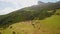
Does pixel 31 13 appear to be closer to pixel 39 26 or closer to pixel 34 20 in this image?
pixel 34 20

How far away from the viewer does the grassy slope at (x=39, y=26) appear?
5.32 meters

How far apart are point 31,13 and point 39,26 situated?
578 mm

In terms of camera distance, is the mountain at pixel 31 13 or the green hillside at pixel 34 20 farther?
the mountain at pixel 31 13

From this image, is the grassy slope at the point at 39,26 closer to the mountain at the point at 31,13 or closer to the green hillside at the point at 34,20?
the green hillside at the point at 34,20

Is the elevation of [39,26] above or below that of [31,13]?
below

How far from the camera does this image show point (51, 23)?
5410mm

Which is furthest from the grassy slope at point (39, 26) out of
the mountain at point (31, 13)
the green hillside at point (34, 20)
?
the mountain at point (31, 13)

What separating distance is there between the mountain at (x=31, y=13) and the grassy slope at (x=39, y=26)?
0.54 ft

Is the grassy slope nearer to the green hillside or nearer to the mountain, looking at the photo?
the green hillside

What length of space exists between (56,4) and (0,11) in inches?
81.9

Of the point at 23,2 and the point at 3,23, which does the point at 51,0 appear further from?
the point at 3,23

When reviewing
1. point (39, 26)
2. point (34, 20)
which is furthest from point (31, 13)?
point (39, 26)

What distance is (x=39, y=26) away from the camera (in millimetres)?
5414

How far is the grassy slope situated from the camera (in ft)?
17.5
